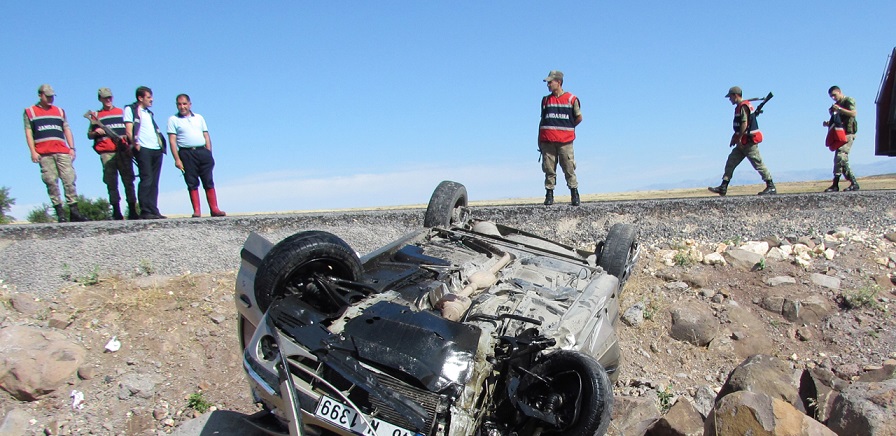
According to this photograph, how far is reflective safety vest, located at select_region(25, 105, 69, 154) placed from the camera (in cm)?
798

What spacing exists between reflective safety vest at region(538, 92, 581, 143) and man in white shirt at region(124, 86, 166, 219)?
17.9 feet

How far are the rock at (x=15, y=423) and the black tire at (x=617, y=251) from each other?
17.7ft

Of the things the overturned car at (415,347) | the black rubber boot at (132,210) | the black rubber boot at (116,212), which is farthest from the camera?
the black rubber boot at (132,210)

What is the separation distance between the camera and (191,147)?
27.8 ft

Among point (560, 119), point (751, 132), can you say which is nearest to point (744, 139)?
point (751, 132)

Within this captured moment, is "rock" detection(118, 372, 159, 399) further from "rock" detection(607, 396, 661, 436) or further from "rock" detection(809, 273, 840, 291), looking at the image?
"rock" detection(809, 273, 840, 291)

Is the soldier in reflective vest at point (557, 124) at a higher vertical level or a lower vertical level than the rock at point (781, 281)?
higher

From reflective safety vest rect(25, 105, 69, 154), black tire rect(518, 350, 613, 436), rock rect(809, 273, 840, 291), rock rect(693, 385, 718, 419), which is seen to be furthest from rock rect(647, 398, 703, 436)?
reflective safety vest rect(25, 105, 69, 154)

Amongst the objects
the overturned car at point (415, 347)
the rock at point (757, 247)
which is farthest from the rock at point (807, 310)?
the overturned car at point (415, 347)

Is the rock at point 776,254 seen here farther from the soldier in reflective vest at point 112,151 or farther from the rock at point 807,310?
the soldier in reflective vest at point 112,151

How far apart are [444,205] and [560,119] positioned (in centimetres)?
300

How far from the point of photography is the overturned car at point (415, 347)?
10.2ft

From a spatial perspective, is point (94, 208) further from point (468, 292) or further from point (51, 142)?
point (468, 292)

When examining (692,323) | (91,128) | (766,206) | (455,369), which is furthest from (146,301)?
(766,206)
